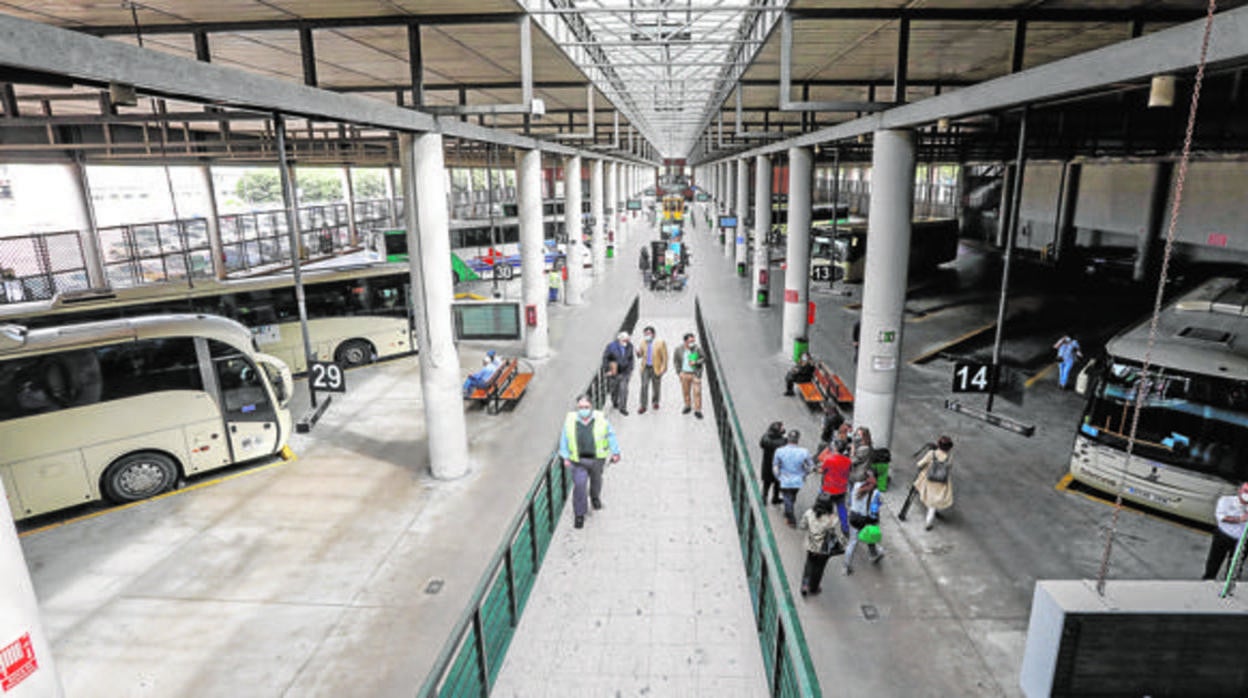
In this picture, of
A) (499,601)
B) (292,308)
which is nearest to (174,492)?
(292,308)

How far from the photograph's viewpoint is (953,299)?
1007 inches

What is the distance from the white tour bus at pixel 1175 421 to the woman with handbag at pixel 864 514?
10.6 ft

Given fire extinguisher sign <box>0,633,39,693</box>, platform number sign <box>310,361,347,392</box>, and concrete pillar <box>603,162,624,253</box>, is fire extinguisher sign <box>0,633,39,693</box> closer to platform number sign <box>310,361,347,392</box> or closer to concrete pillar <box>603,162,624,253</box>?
platform number sign <box>310,361,347,392</box>

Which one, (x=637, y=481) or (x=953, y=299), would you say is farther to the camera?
(x=953, y=299)

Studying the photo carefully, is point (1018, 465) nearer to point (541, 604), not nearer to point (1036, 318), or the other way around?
point (541, 604)

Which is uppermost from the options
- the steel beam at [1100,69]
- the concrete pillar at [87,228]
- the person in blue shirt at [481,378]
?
the steel beam at [1100,69]

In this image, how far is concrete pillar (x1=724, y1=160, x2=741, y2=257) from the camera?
41.1 m

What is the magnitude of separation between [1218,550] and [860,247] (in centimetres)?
2287

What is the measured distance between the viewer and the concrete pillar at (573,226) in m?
23.7

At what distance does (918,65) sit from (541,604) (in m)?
12.8

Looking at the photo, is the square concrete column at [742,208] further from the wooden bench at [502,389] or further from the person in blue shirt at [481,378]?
the person in blue shirt at [481,378]

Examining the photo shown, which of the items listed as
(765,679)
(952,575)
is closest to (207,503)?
(765,679)

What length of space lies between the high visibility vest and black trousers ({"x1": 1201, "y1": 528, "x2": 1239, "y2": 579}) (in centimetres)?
701

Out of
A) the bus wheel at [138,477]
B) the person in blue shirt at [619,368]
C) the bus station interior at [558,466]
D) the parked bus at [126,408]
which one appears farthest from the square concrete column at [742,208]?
the bus wheel at [138,477]
